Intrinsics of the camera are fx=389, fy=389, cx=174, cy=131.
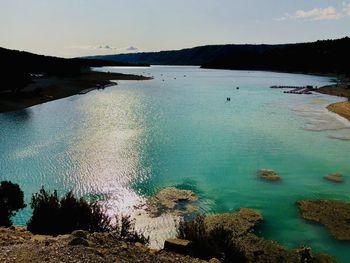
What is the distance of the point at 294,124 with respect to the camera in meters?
53.7

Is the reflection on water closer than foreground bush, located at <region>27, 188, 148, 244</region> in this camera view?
No

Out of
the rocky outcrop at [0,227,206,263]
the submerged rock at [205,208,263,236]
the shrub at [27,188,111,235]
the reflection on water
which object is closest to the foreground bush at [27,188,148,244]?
the shrub at [27,188,111,235]

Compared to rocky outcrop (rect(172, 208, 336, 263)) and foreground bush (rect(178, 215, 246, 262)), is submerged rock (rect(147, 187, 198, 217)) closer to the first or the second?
rocky outcrop (rect(172, 208, 336, 263))

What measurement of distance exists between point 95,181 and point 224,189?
9.44 meters

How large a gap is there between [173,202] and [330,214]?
9.21m

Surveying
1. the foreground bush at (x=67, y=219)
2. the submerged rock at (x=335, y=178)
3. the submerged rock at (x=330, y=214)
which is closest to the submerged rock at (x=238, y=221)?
the submerged rock at (x=330, y=214)

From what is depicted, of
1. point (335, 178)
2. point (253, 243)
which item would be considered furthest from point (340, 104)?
point (253, 243)

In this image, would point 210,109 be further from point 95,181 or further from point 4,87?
point 95,181

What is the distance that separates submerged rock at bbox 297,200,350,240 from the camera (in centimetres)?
2021

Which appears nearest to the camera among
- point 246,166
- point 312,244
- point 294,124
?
point 312,244

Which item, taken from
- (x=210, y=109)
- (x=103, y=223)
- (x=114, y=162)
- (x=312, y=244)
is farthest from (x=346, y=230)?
(x=210, y=109)

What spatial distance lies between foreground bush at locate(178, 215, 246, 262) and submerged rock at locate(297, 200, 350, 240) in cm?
649

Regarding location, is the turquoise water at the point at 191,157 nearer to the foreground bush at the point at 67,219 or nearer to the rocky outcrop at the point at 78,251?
the foreground bush at the point at 67,219

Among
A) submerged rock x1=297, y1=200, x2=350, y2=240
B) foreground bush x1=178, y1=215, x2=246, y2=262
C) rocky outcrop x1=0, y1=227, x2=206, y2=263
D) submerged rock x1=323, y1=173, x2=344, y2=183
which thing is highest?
rocky outcrop x1=0, y1=227, x2=206, y2=263
